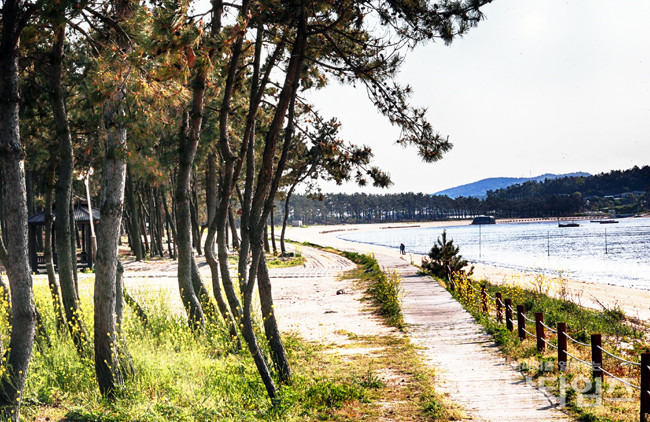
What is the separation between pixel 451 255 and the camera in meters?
23.0

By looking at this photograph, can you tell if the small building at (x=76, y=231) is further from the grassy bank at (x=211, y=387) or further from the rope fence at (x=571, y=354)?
the rope fence at (x=571, y=354)

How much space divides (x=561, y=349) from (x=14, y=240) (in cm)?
749

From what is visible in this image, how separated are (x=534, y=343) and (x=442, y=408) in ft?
13.7

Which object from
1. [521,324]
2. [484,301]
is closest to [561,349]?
[521,324]

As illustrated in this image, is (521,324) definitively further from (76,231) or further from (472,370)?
(76,231)

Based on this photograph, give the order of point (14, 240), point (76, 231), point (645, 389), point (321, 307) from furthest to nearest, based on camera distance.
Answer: point (76, 231) < point (321, 307) < point (645, 389) < point (14, 240)

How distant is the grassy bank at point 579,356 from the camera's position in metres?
7.00

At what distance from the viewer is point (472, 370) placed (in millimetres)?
8680

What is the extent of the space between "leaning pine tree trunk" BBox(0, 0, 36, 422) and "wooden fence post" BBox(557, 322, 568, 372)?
276 inches

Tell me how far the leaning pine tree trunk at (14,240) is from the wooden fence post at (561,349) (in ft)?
23.0

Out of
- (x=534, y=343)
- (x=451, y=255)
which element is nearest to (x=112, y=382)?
(x=534, y=343)

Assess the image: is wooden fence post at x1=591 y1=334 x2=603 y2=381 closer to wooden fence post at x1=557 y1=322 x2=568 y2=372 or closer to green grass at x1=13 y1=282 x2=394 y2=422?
wooden fence post at x1=557 y1=322 x2=568 y2=372

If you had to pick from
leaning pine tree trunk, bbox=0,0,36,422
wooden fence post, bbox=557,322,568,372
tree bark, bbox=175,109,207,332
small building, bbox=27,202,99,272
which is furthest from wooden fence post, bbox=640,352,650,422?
small building, bbox=27,202,99,272

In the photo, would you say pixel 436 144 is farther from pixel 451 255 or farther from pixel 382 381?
pixel 451 255
